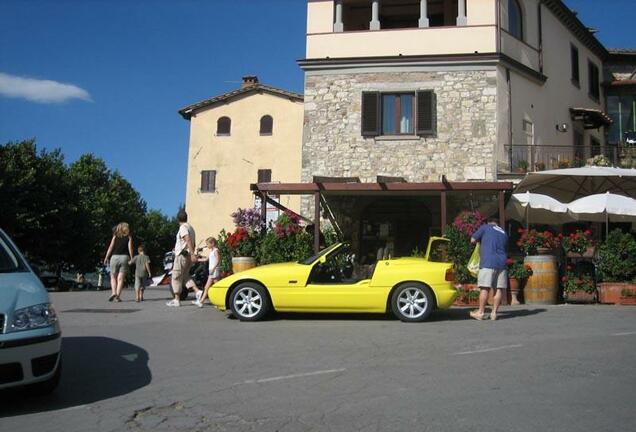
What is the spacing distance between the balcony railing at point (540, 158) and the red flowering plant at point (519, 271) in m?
6.42

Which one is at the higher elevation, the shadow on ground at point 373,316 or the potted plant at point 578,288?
the potted plant at point 578,288

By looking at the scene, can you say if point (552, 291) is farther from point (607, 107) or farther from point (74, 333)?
point (607, 107)

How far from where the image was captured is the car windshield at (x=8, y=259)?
5266mm

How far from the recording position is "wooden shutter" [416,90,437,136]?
61.8 feet

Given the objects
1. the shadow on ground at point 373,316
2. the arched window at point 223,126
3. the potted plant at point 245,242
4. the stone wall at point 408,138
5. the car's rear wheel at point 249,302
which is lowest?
the shadow on ground at point 373,316

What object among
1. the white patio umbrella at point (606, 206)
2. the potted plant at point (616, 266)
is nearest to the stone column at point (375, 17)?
the white patio umbrella at point (606, 206)

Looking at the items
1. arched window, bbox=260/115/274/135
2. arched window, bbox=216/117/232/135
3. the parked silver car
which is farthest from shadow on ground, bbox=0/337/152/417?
arched window, bbox=216/117/232/135

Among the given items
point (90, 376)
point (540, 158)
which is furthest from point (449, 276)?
point (540, 158)

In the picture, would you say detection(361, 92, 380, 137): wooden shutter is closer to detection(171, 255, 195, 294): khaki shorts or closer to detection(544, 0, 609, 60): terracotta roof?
detection(544, 0, 609, 60): terracotta roof

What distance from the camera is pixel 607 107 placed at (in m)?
26.2

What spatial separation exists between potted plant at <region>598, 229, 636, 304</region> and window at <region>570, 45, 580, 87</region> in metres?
13.2

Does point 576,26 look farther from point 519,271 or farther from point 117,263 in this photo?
point 117,263

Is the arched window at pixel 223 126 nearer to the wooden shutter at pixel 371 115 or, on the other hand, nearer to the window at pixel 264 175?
the window at pixel 264 175

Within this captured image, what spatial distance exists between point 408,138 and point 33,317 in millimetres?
15496
